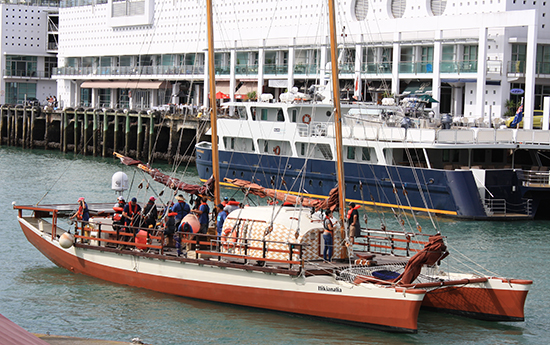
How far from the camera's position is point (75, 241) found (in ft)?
63.6

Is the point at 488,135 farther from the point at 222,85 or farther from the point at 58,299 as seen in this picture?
the point at 222,85

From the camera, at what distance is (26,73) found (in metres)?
86.6

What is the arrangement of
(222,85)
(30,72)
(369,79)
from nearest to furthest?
(369,79) → (222,85) → (30,72)

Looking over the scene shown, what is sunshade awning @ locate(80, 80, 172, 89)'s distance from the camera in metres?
69.0

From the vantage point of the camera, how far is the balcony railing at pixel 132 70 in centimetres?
6531

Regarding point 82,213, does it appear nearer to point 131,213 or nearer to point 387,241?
point 131,213

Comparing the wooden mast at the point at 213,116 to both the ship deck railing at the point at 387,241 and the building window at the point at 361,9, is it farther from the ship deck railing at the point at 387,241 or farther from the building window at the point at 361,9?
the building window at the point at 361,9

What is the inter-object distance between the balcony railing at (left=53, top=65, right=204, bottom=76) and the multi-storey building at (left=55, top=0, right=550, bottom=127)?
5.7 inches

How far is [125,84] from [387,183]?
153ft

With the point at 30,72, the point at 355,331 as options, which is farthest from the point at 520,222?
the point at 30,72

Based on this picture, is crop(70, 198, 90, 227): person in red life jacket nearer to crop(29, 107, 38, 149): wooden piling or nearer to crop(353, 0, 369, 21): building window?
crop(353, 0, 369, 21): building window

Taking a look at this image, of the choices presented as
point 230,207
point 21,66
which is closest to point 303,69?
point 230,207

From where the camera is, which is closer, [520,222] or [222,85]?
[520,222]

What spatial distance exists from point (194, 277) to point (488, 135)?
1850cm
